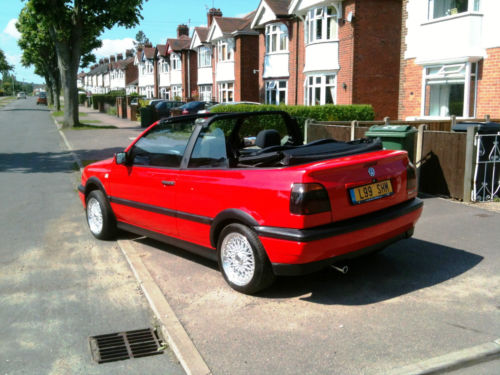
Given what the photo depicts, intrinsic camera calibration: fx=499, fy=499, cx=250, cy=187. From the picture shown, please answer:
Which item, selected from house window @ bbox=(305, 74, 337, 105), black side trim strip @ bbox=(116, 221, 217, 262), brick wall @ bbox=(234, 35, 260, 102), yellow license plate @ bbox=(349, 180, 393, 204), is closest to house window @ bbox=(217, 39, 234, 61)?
brick wall @ bbox=(234, 35, 260, 102)

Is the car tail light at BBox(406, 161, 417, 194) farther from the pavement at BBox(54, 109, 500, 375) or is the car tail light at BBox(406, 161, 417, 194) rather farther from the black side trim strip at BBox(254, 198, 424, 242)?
the pavement at BBox(54, 109, 500, 375)

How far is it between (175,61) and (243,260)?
52306mm

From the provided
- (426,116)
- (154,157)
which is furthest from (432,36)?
(154,157)

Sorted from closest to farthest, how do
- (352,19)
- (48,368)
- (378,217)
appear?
(48,368) → (378,217) → (352,19)

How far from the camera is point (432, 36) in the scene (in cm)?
1578

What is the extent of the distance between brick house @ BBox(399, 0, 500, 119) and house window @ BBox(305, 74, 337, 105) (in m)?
5.99

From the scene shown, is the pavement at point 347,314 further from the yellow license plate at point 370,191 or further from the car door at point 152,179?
the yellow license plate at point 370,191

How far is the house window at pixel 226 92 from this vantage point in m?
38.6

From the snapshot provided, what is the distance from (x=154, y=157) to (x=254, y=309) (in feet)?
7.22

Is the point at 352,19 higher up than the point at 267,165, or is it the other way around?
the point at 352,19

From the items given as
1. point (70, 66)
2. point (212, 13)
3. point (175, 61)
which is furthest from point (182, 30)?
point (70, 66)

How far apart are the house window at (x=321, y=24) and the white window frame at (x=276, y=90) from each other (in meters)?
5.24

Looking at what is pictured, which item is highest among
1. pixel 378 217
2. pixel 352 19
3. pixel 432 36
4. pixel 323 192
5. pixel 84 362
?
pixel 352 19

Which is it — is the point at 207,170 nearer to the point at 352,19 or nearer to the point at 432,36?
the point at 432,36
